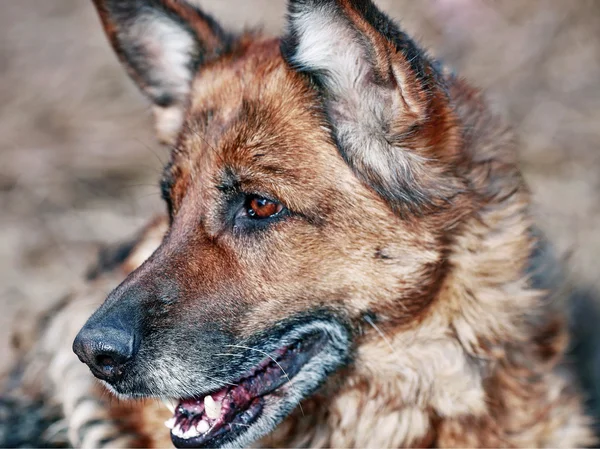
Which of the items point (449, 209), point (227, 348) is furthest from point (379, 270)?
point (227, 348)

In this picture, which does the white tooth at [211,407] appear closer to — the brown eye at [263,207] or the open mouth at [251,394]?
the open mouth at [251,394]

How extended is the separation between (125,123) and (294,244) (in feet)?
16.7

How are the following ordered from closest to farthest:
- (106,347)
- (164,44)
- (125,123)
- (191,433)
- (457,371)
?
1. (106,347)
2. (191,433)
3. (457,371)
4. (164,44)
5. (125,123)

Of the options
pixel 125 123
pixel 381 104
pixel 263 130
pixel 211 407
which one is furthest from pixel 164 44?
pixel 125 123

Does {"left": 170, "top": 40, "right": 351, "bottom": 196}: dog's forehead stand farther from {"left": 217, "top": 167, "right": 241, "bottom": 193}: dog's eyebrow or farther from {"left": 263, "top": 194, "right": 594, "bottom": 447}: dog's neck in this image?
{"left": 263, "top": 194, "right": 594, "bottom": 447}: dog's neck

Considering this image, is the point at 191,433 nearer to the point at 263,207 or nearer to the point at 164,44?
the point at 263,207

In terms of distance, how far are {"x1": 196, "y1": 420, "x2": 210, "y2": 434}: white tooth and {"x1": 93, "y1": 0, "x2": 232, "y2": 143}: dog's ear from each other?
141cm

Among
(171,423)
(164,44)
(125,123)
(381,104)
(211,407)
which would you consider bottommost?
(125,123)

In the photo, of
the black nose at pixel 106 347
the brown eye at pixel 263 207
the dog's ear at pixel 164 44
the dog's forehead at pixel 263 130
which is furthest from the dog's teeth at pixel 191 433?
the dog's ear at pixel 164 44

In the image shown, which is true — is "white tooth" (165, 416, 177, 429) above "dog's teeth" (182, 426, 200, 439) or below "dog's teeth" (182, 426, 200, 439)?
below

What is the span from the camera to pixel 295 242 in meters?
3.01

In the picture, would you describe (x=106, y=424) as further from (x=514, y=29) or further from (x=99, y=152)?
(x=514, y=29)

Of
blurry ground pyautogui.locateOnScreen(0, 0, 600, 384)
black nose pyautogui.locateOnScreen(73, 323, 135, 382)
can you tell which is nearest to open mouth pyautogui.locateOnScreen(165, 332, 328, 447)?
black nose pyautogui.locateOnScreen(73, 323, 135, 382)

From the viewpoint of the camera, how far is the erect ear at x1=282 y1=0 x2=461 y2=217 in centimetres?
281
